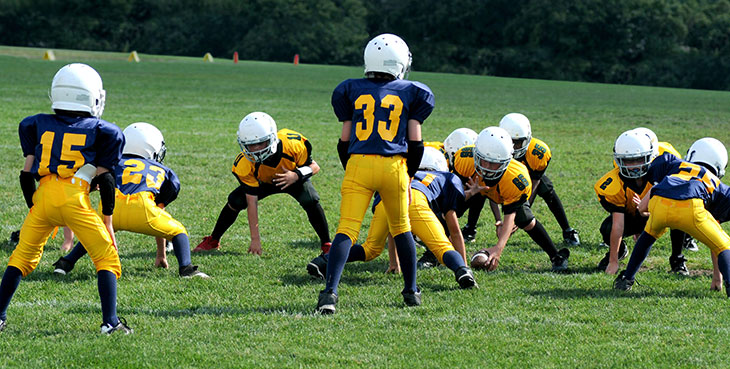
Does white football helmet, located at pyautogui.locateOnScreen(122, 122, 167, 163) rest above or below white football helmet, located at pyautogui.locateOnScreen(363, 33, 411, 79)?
below

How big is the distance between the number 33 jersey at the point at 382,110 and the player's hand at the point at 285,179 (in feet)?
5.90

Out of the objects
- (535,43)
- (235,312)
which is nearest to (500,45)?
(535,43)

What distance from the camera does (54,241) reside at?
7.53 metres

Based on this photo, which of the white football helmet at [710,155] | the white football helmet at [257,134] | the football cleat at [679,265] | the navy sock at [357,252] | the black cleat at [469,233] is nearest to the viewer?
the white football helmet at [710,155]

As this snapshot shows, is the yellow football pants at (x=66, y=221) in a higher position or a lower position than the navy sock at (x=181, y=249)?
higher

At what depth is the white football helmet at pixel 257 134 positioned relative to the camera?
6.96 meters

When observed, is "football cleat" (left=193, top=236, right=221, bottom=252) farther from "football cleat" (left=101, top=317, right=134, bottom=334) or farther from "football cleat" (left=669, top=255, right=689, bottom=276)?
"football cleat" (left=669, top=255, right=689, bottom=276)

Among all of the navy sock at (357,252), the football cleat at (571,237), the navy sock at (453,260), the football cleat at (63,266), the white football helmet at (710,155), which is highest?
the white football helmet at (710,155)

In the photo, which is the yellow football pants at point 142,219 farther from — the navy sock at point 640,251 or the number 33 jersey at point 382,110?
the navy sock at point 640,251

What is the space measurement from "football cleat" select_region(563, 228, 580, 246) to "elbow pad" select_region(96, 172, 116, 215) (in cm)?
451

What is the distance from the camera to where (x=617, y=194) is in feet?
22.7

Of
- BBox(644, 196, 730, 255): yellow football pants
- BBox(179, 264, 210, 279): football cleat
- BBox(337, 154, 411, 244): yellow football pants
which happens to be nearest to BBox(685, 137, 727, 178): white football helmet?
BBox(644, 196, 730, 255): yellow football pants

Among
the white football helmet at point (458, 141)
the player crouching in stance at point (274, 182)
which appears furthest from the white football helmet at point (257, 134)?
the white football helmet at point (458, 141)

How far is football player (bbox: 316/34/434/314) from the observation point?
5.38 m
